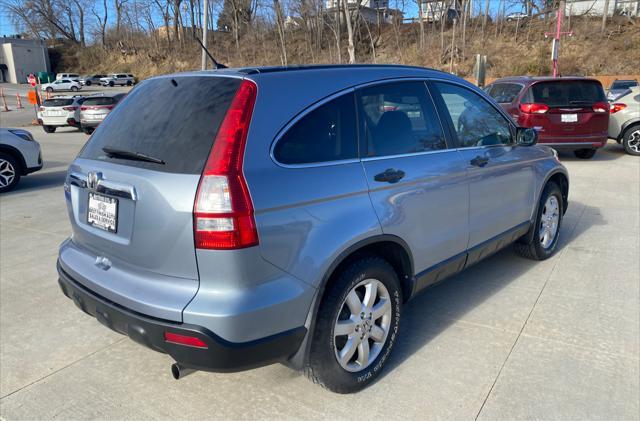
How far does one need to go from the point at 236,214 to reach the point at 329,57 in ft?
166

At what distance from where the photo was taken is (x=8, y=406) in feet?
8.84

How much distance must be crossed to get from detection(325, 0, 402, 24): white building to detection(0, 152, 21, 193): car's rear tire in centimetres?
4437

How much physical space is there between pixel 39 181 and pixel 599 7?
158ft

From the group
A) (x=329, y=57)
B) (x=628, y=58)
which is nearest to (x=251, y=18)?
(x=329, y=57)

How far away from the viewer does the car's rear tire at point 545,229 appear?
14.8 feet

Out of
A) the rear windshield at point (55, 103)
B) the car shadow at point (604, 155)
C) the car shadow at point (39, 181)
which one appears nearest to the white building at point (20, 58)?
the rear windshield at point (55, 103)

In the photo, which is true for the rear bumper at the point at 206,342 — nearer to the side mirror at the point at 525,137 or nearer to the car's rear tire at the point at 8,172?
the side mirror at the point at 525,137

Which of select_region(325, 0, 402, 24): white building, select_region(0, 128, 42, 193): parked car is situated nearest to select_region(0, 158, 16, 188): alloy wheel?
select_region(0, 128, 42, 193): parked car

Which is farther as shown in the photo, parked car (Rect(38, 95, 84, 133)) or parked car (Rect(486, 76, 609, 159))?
parked car (Rect(38, 95, 84, 133))

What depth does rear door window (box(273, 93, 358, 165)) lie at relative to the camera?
233 cm

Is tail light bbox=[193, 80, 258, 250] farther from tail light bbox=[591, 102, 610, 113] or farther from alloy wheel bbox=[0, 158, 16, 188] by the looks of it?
tail light bbox=[591, 102, 610, 113]

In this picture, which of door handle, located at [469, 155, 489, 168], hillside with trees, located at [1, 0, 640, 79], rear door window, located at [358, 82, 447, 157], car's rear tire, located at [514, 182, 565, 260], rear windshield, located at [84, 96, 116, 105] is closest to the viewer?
rear door window, located at [358, 82, 447, 157]

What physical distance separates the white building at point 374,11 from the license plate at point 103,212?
49323 millimetres

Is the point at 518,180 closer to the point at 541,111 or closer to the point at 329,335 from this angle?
the point at 329,335
